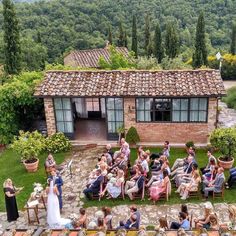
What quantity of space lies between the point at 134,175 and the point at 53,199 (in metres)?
3.28

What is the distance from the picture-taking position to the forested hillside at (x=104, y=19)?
158 feet

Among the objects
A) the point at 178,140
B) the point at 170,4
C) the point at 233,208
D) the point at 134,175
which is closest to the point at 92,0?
the point at 170,4

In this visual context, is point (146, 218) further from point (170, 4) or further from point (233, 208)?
point (170, 4)

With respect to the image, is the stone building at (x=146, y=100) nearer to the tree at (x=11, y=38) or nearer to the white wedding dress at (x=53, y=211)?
the white wedding dress at (x=53, y=211)

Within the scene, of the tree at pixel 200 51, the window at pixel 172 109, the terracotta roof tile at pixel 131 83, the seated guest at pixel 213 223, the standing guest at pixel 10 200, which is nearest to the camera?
the seated guest at pixel 213 223

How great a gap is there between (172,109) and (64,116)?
16.4 ft

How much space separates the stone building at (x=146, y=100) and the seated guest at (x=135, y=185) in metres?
4.79

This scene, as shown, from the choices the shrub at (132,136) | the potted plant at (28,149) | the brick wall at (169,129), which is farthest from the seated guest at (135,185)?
the brick wall at (169,129)

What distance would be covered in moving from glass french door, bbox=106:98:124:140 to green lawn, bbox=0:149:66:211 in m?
→ 2.49

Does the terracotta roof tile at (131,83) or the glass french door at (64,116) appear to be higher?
the terracotta roof tile at (131,83)

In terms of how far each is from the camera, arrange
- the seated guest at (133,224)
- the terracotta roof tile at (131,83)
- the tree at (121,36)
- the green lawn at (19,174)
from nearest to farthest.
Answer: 1. the seated guest at (133,224)
2. the green lawn at (19,174)
3. the terracotta roof tile at (131,83)
4. the tree at (121,36)

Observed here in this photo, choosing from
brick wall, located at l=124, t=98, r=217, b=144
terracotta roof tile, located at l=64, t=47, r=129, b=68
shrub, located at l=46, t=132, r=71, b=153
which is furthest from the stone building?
terracotta roof tile, located at l=64, t=47, r=129, b=68

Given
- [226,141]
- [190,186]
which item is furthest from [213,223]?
[226,141]

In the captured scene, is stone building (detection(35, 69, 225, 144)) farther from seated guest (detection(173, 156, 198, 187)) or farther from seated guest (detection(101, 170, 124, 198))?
seated guest (detection(101, 170, 124, 198))
